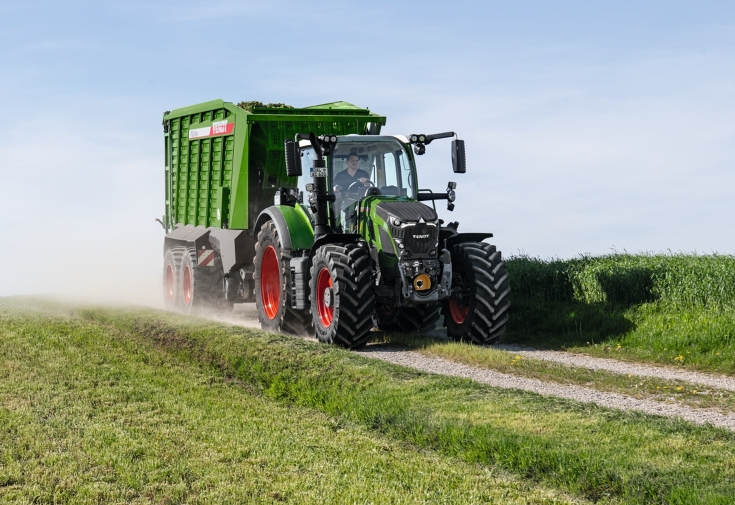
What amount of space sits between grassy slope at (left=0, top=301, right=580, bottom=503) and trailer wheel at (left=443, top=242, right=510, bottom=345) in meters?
4.14

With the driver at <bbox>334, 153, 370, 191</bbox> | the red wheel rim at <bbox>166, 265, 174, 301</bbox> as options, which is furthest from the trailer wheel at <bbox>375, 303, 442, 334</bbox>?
the red wheel rim at <bbox>166, 265, 174, 301</bbox>

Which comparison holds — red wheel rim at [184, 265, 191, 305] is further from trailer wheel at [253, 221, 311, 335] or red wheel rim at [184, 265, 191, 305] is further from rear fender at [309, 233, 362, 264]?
rear fender at [309, 233, 362, 264]

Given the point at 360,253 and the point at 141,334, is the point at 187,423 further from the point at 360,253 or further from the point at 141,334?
the point at 141,334

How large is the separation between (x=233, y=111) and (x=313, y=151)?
3632 mm

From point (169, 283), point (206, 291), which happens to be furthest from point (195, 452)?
point (169, 283)

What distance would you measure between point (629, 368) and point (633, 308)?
3.15m

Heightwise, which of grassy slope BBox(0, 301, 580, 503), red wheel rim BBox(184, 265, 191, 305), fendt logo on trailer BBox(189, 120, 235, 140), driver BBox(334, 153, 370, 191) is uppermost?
fendt logo on trailer BBox(189, 120, 235, 140)

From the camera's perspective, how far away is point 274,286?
1555 cm

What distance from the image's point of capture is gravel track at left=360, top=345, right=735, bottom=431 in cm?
890

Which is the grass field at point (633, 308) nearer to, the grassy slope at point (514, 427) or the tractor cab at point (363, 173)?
the tractor cab at point (363, 173)

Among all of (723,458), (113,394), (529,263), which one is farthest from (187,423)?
(529,263)

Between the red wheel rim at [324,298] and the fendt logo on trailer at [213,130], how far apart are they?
499 centimetres

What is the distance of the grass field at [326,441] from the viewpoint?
637 centimetres

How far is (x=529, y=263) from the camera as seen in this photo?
18234mm
